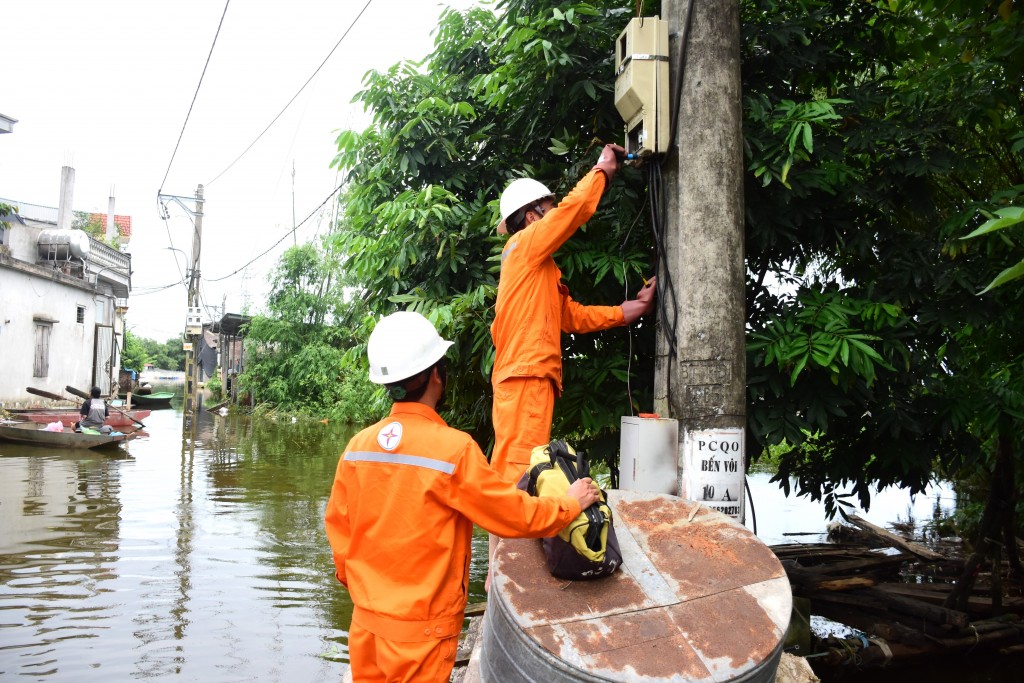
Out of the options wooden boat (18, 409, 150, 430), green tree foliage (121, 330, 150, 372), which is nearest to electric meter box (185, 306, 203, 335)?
wooden boat (18, 409, 150, 430)

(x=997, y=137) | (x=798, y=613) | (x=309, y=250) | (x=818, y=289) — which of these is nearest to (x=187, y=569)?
(x=798, y=613)

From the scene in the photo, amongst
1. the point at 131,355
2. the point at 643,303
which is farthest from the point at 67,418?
the point at 131,355

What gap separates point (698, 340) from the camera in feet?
12.0

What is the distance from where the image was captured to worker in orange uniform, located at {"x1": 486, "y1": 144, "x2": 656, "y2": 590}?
419 cm

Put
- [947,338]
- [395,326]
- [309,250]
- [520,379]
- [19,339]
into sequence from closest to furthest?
[395,326] → [520,379] → [947,338] → [19,339] → [309,250]

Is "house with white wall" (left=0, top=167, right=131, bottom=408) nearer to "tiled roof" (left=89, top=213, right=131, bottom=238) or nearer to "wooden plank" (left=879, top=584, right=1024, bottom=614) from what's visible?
"tiled roof" (left=89, top=213, right=131, bottom=238)

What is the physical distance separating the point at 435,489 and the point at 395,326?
0.61 m

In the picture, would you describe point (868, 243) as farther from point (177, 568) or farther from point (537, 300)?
point (177, 568)

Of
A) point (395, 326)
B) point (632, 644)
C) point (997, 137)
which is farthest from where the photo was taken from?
point (997, 137)

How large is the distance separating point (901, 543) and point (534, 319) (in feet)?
19.6

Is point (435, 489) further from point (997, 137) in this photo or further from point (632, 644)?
point (997, 137)

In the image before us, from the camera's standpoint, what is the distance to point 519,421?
168 inches

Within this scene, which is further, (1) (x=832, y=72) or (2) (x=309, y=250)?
(2) (x=309, y=250)

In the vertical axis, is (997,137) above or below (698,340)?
above
